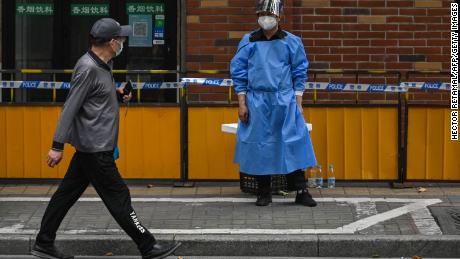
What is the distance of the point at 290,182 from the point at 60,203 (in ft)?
8.06

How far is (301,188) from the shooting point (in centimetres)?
828

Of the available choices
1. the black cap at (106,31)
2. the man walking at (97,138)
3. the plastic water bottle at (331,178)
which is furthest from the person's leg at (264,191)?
the black cap at (106,31)

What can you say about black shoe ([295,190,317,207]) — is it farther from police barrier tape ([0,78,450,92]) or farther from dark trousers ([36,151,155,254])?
dark trousers ([36,151,155,254])

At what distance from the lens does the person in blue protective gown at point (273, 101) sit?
815 cm

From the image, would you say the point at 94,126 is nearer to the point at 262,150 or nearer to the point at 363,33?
the point at 262,150

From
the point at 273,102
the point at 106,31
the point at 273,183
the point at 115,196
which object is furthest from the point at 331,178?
the point at 106,31

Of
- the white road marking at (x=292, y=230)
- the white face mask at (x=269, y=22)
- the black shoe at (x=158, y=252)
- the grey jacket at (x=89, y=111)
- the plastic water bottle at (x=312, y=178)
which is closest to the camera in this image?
the grey jacket at (x=89, y=111)

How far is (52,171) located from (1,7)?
2.89 m

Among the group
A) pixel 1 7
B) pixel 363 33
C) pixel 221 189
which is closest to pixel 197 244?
pixel 221 189

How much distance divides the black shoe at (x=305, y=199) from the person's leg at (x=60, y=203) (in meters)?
2.31

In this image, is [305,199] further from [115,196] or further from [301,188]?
[115,196]

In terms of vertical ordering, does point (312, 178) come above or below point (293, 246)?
above

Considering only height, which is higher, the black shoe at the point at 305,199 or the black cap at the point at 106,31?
the black cap at the point at 106,31

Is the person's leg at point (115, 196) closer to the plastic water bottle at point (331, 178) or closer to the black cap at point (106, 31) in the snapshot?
the black cap at point (106, 31)
